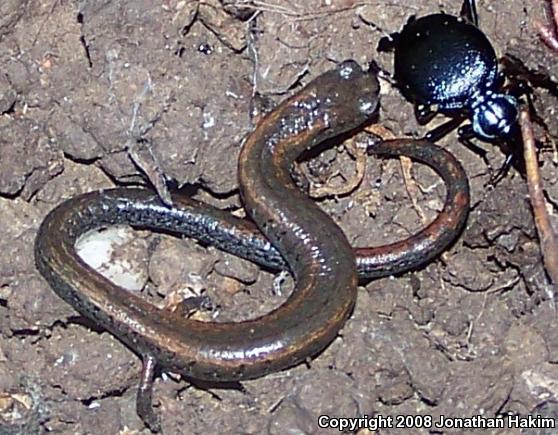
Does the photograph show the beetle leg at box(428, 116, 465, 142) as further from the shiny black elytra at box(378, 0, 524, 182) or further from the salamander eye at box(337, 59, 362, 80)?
the salamander eye at box(337, 59, 362, 80)

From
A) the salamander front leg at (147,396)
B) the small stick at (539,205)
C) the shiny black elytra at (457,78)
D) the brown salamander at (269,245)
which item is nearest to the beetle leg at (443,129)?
the shiny black elytra at (457,78)

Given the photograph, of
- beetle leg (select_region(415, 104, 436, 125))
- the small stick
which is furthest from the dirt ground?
the small stick

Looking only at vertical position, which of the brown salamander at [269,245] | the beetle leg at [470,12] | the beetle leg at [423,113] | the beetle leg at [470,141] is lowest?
the brown salamander at [269,245]

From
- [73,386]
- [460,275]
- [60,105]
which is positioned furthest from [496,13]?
[73,386]

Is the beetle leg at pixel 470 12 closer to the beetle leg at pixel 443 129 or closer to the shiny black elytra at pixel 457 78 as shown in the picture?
the shiny black elytra at pixel 457 78

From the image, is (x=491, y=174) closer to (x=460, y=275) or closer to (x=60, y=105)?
(x=460, y=275)

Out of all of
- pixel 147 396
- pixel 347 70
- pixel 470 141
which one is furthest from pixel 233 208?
pixel 470 141
